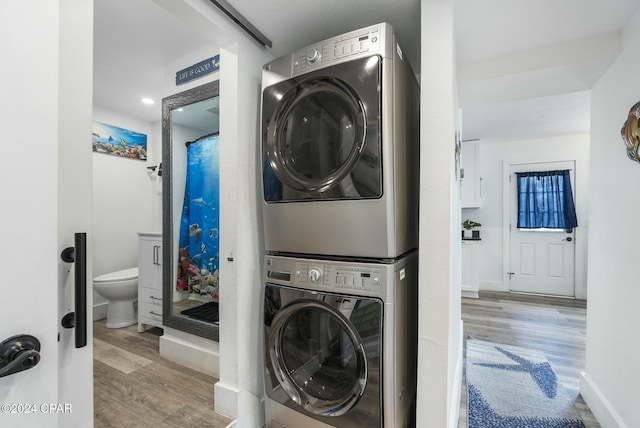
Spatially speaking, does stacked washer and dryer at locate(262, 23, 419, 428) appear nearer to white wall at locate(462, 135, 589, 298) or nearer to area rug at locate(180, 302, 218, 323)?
area rug at locate(180, 302, 218, 323)

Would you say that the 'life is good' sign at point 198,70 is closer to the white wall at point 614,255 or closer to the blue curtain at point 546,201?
the white wall at point 614,255

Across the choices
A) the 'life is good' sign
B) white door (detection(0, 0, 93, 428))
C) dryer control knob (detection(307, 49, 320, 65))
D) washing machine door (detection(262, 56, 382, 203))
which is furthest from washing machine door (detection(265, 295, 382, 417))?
the 'life is good' sign

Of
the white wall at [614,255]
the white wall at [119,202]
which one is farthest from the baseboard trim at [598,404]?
the white wall at [119,202]

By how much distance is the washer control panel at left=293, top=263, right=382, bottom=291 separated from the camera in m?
1.18

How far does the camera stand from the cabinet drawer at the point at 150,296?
259cm

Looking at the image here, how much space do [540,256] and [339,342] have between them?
15.5 ft

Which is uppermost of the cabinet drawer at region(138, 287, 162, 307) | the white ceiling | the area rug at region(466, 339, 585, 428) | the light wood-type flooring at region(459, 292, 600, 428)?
the white ceiling

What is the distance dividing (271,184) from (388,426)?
1.20 metres

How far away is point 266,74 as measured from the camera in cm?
145

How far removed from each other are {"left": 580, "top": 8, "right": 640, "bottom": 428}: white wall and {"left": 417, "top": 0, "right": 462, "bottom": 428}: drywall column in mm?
1059

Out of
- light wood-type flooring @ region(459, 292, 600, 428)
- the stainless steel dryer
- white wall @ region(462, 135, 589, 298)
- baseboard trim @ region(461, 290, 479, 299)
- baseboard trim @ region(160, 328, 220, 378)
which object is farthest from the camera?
baseboard trim @ region(461, 290, 479, 299)

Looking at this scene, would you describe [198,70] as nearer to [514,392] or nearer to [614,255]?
[614,255]

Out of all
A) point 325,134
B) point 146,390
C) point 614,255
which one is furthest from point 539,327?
point 146,390

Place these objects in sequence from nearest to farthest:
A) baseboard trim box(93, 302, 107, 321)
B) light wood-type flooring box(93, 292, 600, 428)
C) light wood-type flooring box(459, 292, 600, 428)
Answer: light wood-type flooring box(93, 292, 600, 428)
light wood-type flooring box(459, 292, 600, 428)
baseboard trim box(93, 302, 107, 321)
